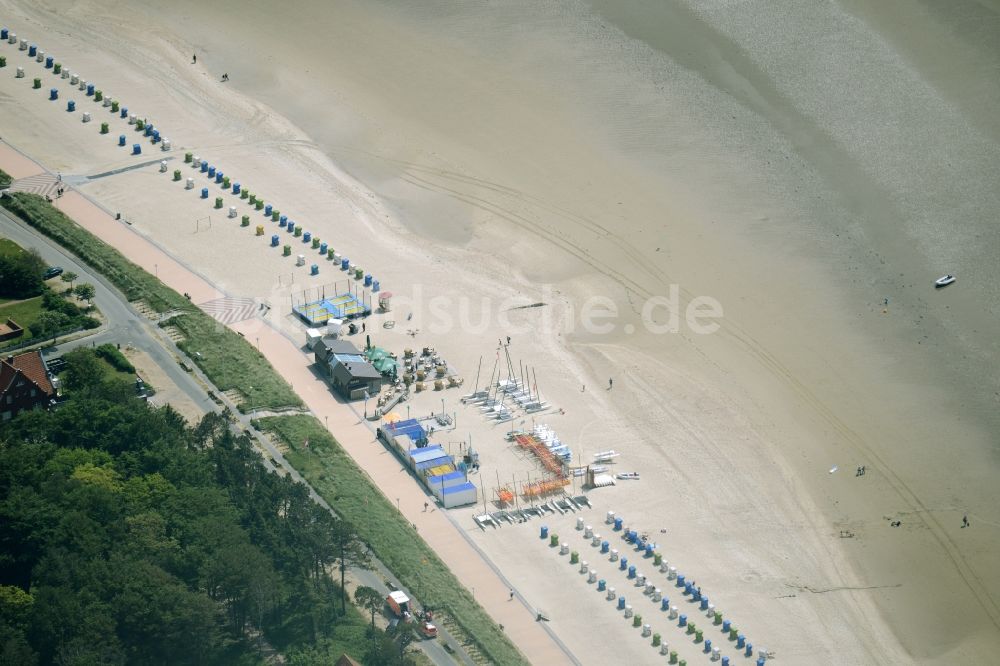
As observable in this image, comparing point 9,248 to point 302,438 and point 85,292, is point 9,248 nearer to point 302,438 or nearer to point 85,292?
point 85,292

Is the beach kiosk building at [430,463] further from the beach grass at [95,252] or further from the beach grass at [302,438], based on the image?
the beach grass at [95,252]

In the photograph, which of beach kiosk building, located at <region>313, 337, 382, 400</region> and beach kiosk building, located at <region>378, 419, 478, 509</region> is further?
beach kiosk building, located at <region>313, 337, 382, 400</region>

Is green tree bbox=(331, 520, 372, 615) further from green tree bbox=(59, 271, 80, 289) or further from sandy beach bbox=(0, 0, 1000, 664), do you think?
green tree bbox=(59, 271, 80, 289)

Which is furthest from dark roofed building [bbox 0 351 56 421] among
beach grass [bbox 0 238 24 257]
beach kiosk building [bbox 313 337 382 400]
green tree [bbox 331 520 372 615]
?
green tree [bbox 331 520 372 615]

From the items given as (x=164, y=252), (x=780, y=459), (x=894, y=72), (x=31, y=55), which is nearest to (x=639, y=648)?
(x=780, y=459)

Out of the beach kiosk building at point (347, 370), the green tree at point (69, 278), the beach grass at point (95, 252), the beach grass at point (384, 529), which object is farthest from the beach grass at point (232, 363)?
the green tree at point (69, 278)
